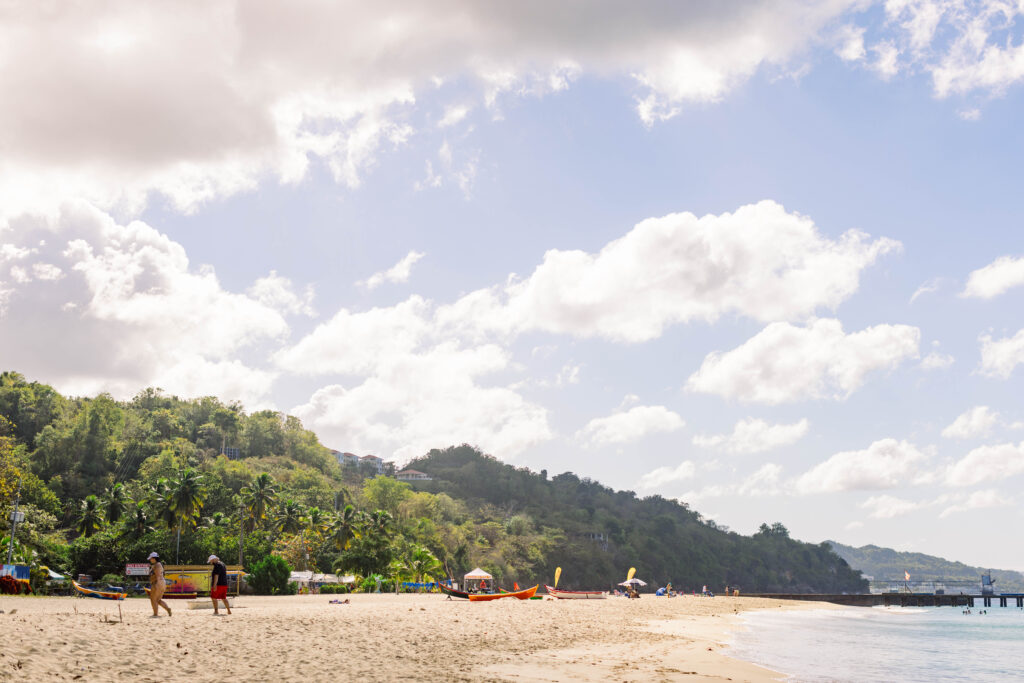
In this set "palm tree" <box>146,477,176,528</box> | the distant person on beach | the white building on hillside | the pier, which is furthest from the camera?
the white building on hillside

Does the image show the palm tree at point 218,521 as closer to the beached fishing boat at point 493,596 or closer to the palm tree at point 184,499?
the palm tree at point 184,499

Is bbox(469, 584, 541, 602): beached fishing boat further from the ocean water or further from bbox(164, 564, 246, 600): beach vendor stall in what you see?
bbox(164, 564, 246, 600): beach vendor stall

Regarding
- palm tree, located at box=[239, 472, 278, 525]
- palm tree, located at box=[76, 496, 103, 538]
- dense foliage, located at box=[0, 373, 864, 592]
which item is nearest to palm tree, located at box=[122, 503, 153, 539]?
dense foliage, located at box=[0, 373, 864, 592]

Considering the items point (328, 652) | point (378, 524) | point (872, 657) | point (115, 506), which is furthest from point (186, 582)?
point (115, 506)

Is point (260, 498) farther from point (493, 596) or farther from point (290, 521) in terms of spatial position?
point (493, 596)

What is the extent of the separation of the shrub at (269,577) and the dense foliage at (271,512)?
0.16 meters

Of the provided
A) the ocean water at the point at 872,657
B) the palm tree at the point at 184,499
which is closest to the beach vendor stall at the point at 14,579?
the palm tree at the point at 184,499

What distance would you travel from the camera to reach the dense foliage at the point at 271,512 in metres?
62.3

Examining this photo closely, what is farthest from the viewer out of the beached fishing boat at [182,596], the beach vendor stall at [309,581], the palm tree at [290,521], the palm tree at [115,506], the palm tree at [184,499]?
the palm tree at [290,521]

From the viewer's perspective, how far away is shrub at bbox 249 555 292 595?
51.7 meters

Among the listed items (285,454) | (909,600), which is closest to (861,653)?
(285,454)

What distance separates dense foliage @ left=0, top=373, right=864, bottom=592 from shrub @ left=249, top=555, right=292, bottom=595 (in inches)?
6.4

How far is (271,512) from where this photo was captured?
79.4 m

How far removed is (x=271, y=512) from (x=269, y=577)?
28764 mm
